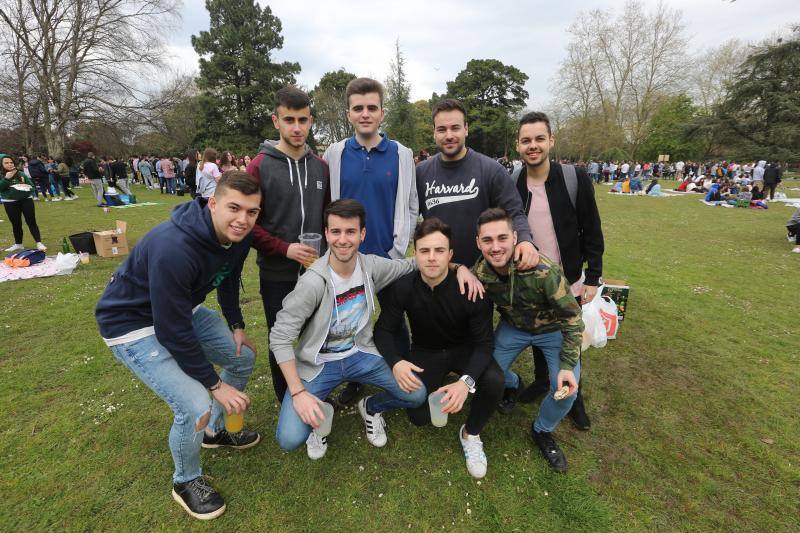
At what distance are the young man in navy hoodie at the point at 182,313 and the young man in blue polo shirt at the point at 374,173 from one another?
2.62 ft

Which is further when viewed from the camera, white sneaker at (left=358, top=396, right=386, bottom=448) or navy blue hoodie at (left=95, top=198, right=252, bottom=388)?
white sneaker at (left=358, top=396, right=386, bottom=448)

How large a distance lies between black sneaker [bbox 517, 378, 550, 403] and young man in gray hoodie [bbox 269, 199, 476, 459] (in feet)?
3.87

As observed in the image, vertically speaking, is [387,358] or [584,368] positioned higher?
[387,358]

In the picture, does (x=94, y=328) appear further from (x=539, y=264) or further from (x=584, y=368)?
(x=584, y=368)

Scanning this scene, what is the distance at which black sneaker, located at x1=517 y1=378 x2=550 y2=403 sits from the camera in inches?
134

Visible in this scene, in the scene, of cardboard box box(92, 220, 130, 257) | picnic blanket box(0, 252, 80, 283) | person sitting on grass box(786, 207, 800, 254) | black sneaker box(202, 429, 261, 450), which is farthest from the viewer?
person sitting on grass box(786, 207, 800, 254)

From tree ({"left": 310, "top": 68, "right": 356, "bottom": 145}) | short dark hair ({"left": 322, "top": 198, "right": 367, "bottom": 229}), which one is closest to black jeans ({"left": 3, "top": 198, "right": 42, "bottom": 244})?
short dark hair ({"left": 322, "top": 198, "right": 367, "bottom": 229})

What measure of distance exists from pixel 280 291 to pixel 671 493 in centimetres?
325

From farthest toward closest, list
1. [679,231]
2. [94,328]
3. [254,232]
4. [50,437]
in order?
[679,231], [94,328], [50,437], [254,232]

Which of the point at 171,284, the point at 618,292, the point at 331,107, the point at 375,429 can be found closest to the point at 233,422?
the point at 375,429

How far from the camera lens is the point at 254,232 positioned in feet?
8.96

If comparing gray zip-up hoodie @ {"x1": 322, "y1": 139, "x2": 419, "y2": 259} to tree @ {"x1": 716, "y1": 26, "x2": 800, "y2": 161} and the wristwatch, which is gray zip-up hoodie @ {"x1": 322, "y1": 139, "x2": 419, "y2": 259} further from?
tree @ {"x1": 716, "y1": 26, "x2": 800, "y2": 161}

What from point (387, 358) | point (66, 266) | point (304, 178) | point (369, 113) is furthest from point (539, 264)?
point (66, 266)

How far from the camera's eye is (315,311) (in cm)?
269
